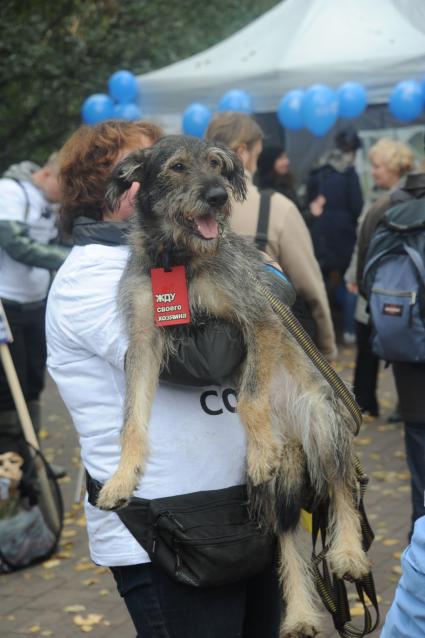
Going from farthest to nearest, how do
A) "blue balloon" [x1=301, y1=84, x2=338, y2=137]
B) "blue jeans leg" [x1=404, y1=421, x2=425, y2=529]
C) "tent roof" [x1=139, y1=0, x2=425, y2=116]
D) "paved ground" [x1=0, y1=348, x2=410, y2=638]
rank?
"tent roof" [x1=139, y1=0, x2=425, y2=116]
"blue balloon" [x1=301, y1=84, x2=338, y2=137]
"paved ground" [x1=0, y1=348, x2=410, y2=638]
"blue jeans leg" [x1=404, y1=421, x2=425, y2=529]

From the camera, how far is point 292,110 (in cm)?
1184

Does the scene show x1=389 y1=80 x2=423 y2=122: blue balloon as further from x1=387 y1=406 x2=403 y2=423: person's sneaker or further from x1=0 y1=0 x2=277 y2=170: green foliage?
x1=0 y1=0 x2=277 y2=170: green foliage

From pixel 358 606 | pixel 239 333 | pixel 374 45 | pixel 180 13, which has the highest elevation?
pixel 180 13

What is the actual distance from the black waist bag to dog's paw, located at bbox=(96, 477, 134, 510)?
0.09 meters

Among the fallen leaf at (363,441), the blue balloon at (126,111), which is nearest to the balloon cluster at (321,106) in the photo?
the blue balloon at (126,111)

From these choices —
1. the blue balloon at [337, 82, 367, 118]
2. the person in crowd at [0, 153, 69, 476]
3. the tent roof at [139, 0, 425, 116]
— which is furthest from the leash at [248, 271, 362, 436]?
the tent roof at [139, 0, 425, 116]

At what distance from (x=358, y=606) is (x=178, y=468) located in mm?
2869

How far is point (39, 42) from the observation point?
46.4ft

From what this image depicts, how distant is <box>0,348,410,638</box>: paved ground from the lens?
527 cm

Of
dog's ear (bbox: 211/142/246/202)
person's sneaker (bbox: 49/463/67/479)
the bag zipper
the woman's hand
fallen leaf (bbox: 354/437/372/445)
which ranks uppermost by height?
dog's ear (bbox: 211/142/246/202)

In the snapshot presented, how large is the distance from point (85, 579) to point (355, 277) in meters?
3.19

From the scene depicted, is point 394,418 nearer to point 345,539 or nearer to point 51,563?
point 51,563

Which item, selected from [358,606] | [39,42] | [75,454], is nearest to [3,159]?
[39,42]

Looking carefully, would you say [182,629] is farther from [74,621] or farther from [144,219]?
[74,621]
